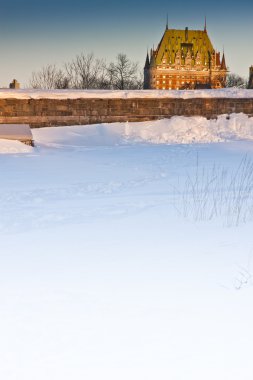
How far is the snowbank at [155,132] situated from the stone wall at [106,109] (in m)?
0.30

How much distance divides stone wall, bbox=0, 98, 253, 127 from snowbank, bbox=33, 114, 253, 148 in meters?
0.30

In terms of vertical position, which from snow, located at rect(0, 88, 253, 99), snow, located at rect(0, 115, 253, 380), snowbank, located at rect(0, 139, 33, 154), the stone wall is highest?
snow, located at rect(0, 88, 253, 99)

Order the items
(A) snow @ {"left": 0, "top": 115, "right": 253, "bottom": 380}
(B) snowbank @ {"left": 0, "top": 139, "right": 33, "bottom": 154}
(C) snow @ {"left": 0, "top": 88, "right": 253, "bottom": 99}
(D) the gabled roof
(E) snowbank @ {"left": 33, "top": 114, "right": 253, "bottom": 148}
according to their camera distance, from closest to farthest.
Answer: (A) snow @ {"left": 0, "top": 115, "right": 253, "bottom": 380} < (B) snowbank @ {"left": 0, "top": 139, "right": 33, "bottom": 154} < (E) snowbank @ {"left": 33, "top": 114, "right": 253, "bottom": 148} < (C) snow @ {"left": 0, "top": 88, "right": 253, "bottom": 99} < (D) the gabled roof

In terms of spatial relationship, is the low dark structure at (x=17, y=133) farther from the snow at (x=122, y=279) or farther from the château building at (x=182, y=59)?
the château building at (x=182, y=59)

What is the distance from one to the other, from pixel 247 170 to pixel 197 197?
3162 mm

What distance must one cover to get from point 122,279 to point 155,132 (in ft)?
41.0

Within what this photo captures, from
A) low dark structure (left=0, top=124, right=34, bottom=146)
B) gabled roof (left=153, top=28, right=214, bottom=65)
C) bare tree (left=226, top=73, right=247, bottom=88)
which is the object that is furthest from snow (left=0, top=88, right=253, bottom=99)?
gabled roof (left=153, top=28, right=214, bottom=65)

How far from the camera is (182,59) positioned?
10031cm

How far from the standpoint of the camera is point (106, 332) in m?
3.21

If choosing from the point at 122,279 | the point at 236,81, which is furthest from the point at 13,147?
the point at 236,81

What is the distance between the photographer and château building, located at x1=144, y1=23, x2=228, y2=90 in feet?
326

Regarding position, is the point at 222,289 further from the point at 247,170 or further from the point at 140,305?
the point at 247,170

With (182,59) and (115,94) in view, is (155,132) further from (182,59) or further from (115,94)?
(182,59)

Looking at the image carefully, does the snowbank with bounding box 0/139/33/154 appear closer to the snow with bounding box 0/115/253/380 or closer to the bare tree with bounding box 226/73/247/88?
the snow with bounding box 0/115/253/380
